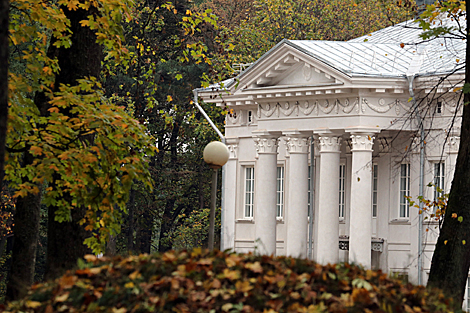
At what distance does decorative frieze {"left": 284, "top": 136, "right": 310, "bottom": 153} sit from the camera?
2655 centimetres

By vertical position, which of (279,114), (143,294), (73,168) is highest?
(279,114)

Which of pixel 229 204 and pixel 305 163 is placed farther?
pixel 229 204

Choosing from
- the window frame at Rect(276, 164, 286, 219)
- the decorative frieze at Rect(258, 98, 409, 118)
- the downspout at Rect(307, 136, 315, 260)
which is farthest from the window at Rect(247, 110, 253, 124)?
the downspout at Rect(307, 136, 315, 260)

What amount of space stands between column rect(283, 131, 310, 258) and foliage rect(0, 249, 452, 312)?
1968cm

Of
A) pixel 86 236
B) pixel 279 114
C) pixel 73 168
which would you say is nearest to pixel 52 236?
pixel 86 236

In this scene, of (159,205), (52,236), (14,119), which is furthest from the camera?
(159,205)

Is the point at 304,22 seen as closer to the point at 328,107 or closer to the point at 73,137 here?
the point at 328,107

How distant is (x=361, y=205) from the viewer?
2448cm

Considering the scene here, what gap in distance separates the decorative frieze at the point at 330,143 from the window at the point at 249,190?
18.1 ft

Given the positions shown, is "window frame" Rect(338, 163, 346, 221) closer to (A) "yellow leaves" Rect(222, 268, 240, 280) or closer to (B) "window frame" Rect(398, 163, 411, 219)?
(B) "window frame" Rect(398, 163, 411, 219)

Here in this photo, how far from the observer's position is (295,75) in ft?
86.7

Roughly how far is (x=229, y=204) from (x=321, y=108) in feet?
21.4

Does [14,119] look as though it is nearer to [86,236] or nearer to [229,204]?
[86,236]

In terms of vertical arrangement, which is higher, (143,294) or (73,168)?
(73,168)
